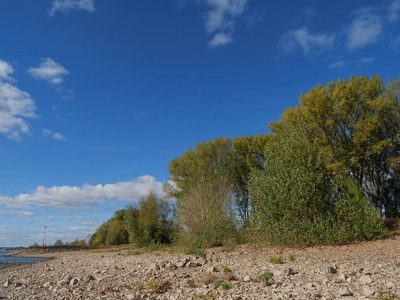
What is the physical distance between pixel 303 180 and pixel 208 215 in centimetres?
998

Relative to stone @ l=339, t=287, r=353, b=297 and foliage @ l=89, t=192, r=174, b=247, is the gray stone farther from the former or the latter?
foliage @ l=89, t=192, r=174, b=247

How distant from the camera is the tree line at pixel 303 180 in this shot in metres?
16.2

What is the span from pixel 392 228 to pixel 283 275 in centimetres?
1616

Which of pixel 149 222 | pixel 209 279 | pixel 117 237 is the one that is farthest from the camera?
pixel 117 237

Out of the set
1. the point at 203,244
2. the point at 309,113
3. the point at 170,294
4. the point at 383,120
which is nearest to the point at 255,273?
the point at 170,294

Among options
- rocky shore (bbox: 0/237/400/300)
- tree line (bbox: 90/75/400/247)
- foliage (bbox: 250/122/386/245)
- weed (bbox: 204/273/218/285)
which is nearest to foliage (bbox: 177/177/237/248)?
tree line (bbox: 90/75/400/247)

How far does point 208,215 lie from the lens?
23453mm

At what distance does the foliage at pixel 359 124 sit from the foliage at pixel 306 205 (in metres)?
6.55

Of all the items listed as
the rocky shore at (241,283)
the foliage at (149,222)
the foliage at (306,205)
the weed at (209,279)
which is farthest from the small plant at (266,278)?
the foliage at (149,222)

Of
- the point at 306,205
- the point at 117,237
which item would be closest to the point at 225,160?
the point at 306,205

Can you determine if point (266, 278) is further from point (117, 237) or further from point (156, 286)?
point (117, 237)

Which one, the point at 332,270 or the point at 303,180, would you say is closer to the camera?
the point at 332,270

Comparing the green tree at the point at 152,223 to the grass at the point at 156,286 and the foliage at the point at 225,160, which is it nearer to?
the foliage at the point at 225,160

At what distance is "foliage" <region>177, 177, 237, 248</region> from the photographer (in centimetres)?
2214
